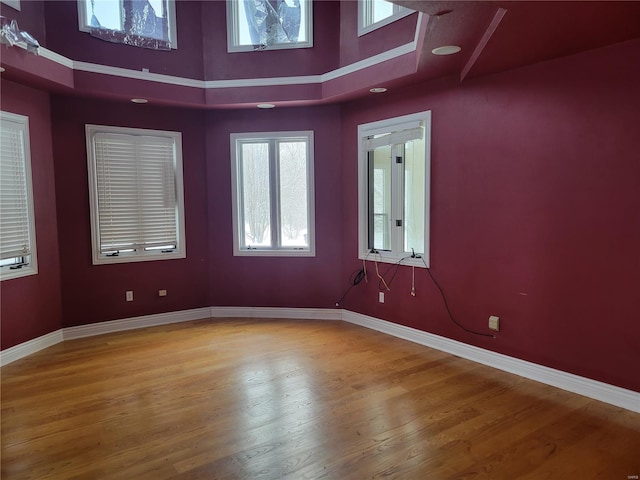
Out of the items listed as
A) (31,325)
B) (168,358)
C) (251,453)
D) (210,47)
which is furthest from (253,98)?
(251,453)

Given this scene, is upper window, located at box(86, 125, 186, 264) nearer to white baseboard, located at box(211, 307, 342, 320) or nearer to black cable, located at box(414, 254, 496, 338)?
white baseboard, located at box(211, 307, 342, 320)

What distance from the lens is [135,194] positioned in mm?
4770

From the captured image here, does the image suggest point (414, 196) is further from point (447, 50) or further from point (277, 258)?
point (277, 258)

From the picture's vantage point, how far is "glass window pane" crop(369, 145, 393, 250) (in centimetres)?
451

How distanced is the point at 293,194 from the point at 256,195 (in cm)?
44

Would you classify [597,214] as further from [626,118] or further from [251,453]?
[251,453]

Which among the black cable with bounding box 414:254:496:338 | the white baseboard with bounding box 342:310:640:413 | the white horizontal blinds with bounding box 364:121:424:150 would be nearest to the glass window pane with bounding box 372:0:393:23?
the white horizontal blinds with bounding box 364:121:424:150

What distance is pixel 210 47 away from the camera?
4.81 meters

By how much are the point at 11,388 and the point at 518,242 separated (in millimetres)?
4031

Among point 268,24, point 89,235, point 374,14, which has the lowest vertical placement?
point 89,235

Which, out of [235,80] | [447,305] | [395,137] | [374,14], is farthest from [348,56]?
[447,305]

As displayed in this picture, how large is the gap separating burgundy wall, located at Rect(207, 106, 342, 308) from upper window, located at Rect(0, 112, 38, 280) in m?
1.79

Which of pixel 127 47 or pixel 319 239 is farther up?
pixel 127 47

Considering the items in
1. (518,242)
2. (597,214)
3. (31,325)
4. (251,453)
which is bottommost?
(251,453)
